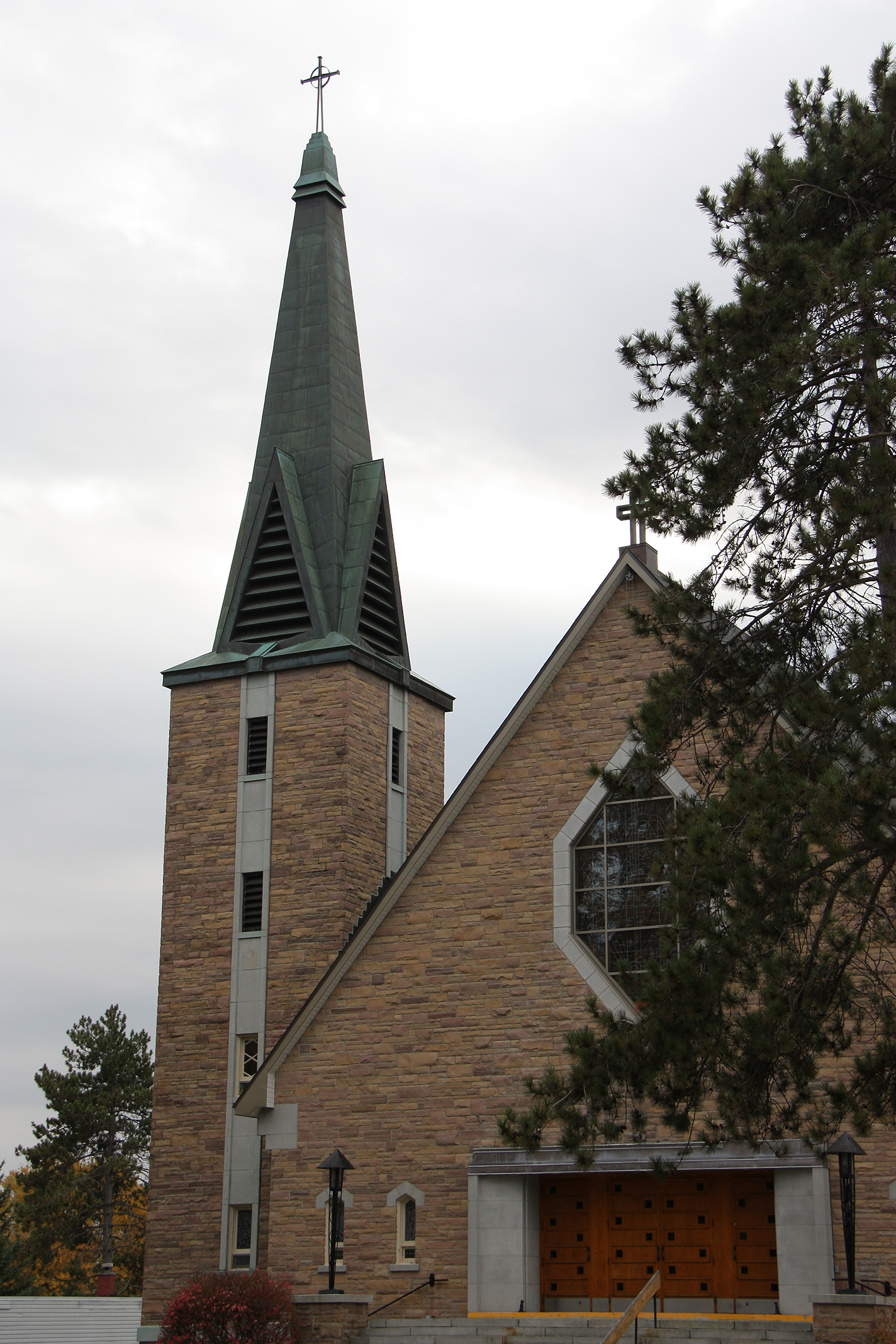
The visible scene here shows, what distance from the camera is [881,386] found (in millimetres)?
11742

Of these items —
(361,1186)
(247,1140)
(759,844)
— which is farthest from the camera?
(247,1140)

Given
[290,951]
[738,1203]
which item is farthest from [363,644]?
[738,1203]

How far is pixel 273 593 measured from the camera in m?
27.2

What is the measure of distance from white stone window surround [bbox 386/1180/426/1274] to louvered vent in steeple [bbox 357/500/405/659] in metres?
10.0

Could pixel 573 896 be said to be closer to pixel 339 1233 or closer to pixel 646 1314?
pixel 646 1314

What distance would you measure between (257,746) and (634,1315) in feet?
41.6

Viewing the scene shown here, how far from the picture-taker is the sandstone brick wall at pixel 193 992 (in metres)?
23.5

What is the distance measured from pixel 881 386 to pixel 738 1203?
10479 millimetres

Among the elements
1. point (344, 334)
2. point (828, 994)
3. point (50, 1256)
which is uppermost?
point (344, 334)

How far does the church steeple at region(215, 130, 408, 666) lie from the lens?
2686 centimetres

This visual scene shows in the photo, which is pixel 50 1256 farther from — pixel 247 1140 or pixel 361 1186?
pixel 361 1186

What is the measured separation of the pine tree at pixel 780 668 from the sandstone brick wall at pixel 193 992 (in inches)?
507

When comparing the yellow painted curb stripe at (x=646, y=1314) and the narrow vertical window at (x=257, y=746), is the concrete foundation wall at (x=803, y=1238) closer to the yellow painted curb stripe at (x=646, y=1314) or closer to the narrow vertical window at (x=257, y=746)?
the yellow painted curb stripe at (x=646, y=1314)

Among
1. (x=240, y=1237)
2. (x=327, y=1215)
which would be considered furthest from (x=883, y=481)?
(x=240, y=1237)
